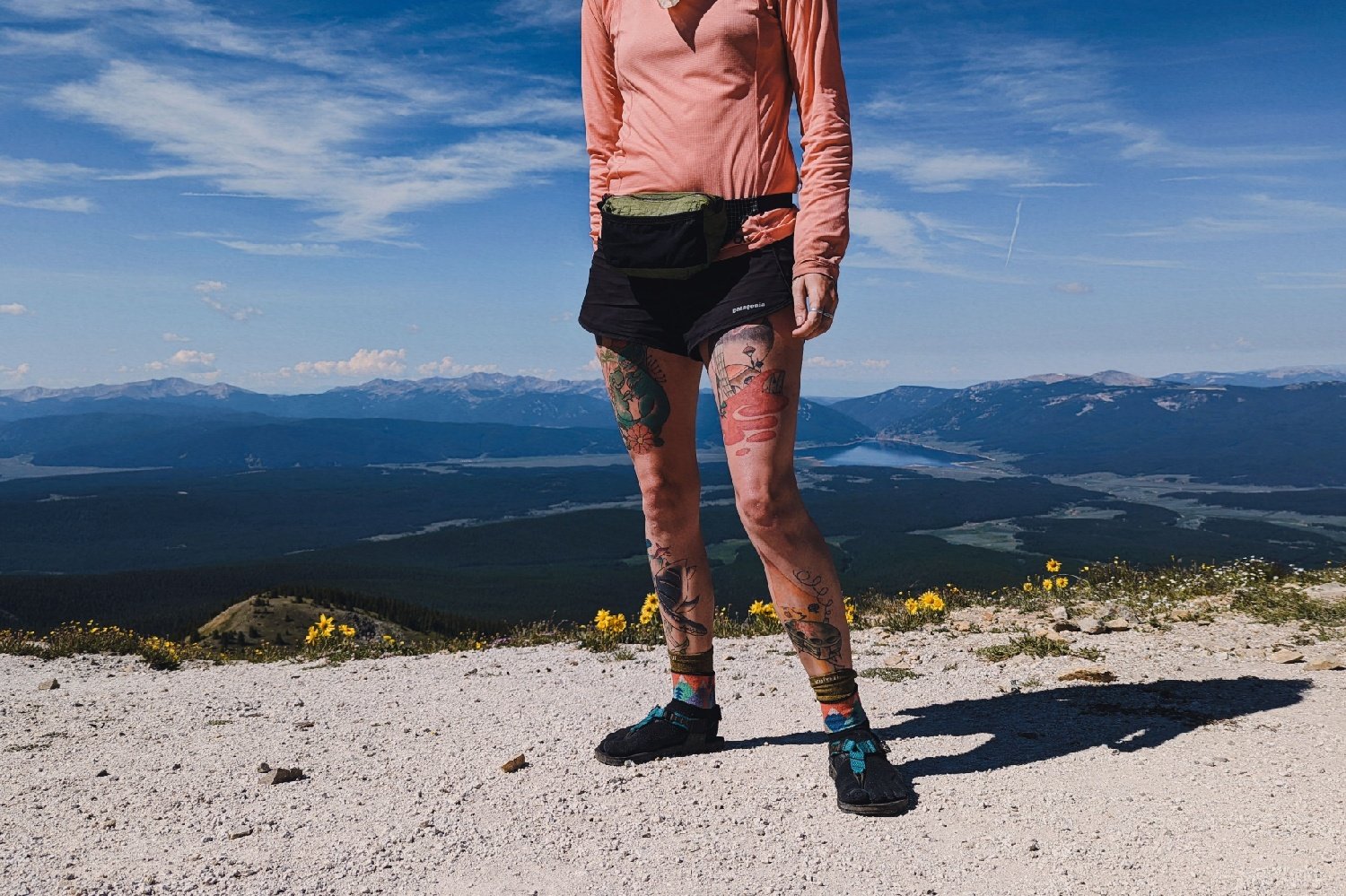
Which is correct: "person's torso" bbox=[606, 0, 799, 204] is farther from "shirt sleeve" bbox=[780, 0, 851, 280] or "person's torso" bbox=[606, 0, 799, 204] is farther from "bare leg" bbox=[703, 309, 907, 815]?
"bare leg" bbox=[703, 309, 907, 815]

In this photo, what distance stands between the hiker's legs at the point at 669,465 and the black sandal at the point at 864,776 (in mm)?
983

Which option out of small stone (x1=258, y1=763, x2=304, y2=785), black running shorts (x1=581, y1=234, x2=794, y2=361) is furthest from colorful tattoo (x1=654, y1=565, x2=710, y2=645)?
small stone (x1=258, y1=763, x2=304, y2=785)

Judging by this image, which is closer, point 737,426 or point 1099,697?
point 737,426

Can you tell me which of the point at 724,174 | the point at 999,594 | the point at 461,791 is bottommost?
the point at 999,594

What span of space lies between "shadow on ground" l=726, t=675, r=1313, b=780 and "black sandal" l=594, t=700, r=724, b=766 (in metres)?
0.18

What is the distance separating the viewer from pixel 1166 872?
10.0ft

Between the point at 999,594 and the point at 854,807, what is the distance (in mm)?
6739

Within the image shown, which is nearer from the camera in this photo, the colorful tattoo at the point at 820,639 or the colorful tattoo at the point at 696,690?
the colorful tattoo at the point at 820,639

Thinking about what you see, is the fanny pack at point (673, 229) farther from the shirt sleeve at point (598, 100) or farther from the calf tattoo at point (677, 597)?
the calf tattoo at point (677, 597)

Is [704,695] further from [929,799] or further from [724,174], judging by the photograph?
[724,174]

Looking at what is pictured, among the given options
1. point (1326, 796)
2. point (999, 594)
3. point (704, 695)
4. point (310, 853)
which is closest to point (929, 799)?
→ point (704, 695)

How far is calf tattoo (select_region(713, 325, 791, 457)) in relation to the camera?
12.6 ft

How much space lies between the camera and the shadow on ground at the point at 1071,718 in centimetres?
432

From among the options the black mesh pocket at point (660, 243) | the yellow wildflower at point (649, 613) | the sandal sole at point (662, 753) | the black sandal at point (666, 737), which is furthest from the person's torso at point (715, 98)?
the yellow wildflower at point (649, 613)
